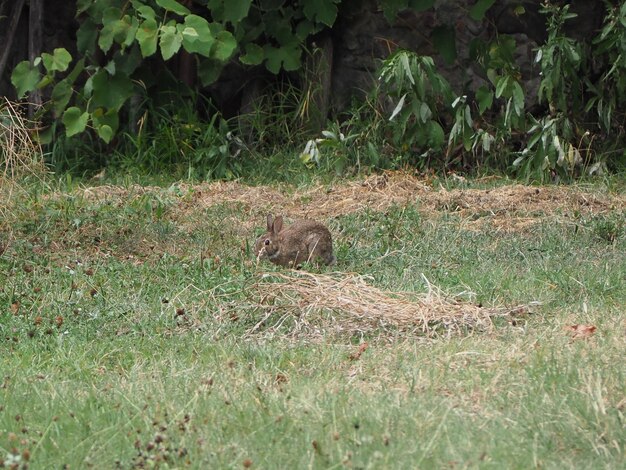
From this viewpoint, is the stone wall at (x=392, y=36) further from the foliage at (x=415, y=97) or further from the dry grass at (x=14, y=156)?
the dry grass at (x=14, y=156)

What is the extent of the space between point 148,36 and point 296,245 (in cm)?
324

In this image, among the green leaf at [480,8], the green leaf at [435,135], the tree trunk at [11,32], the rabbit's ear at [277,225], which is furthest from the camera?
the tree trunk at [11,32]

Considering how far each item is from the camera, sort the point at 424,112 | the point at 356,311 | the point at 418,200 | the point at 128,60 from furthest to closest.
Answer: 1. the point at 128,60
2. the point at 424,112
3. the point at 418,200
4. the point at 356,311

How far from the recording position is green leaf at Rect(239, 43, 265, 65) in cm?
1054

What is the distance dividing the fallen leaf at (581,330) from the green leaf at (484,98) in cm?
500

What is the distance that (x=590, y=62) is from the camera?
34.4 feet

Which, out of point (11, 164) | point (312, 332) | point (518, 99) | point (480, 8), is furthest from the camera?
point (480, 8)

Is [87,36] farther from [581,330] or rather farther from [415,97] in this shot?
[581,330]

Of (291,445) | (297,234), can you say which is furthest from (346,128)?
(291,445)

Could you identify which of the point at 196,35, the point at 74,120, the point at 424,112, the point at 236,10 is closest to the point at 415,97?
the point at 424,112

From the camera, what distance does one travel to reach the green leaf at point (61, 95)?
1024 centimetres

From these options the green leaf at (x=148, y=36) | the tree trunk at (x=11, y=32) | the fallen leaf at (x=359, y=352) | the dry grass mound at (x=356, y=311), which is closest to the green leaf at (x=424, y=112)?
the green leaf at (x=148, y=36)

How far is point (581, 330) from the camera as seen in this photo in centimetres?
528

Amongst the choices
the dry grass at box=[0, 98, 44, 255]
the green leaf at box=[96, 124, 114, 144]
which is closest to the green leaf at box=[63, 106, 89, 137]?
the green leaf at box=[96, 124, 114, 144]
